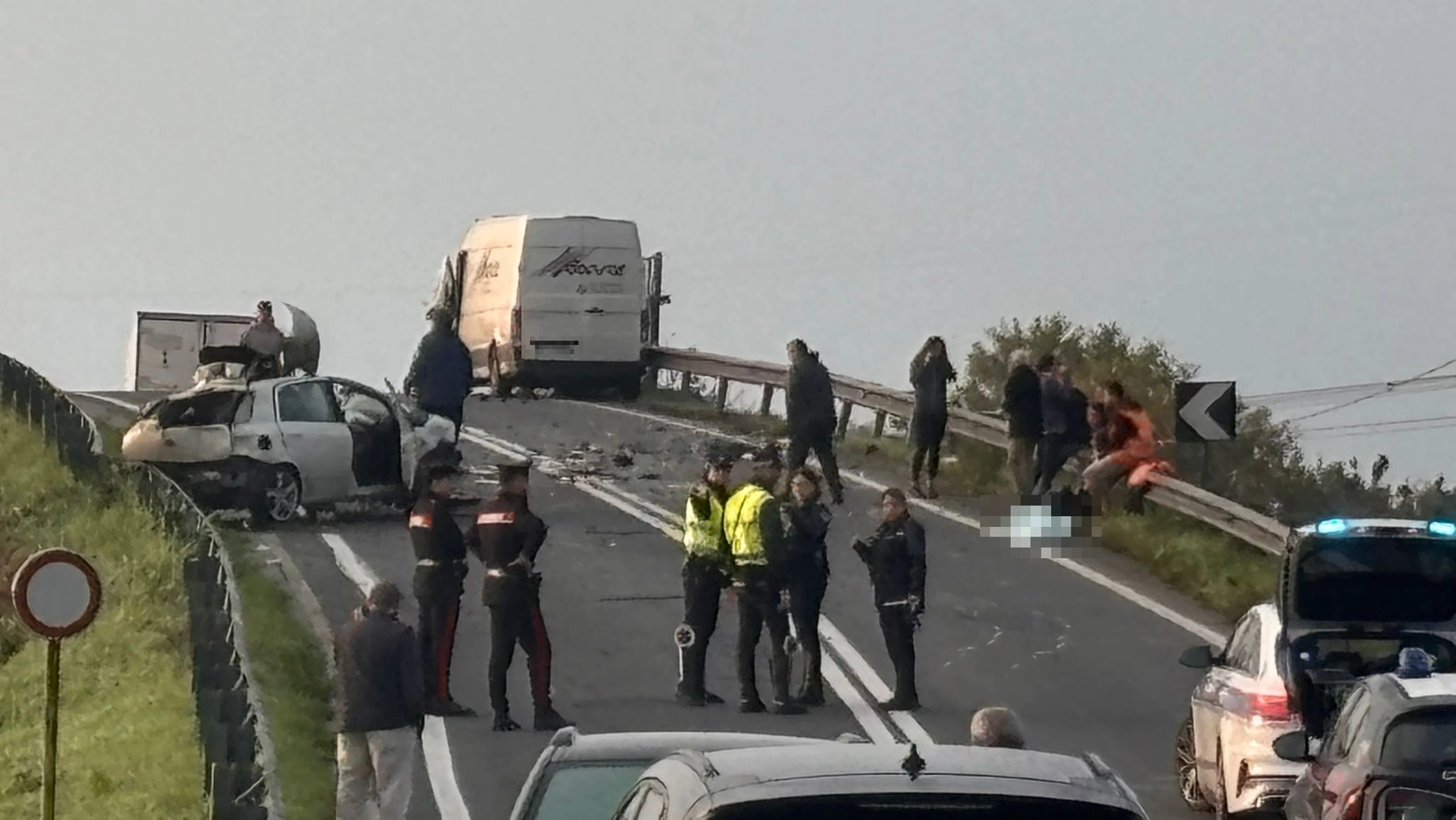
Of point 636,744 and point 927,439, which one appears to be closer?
point 636,744

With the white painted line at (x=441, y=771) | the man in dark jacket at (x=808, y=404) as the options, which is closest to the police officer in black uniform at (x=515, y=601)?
the white painted line at (x=441, y=771)

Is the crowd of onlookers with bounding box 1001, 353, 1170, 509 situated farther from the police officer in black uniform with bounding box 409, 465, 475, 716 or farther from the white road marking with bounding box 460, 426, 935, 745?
the police officer in black uniform with bounding box 409, 465, 475, 716

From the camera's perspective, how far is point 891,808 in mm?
5598

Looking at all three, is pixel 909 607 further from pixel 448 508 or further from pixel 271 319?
pixel 271 319

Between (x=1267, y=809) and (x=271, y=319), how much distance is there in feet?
62.8

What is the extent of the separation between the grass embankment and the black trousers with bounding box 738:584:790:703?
548 centimetres

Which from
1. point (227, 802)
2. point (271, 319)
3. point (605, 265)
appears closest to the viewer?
point (227, 802)

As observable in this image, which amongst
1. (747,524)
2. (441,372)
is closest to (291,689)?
(747,524)

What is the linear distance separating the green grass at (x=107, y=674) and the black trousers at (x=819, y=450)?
6.78m

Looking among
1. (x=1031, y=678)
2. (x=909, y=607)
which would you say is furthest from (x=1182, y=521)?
(x=909, y=607)

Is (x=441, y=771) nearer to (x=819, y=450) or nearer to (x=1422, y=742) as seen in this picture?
(x=1422, y=742)

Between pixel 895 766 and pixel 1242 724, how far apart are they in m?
7.94

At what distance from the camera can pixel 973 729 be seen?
9.65 meters

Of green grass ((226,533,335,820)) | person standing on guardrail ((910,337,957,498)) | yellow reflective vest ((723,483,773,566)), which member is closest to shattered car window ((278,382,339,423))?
green grass ((226,533,335,820))
